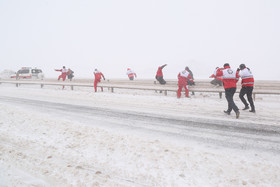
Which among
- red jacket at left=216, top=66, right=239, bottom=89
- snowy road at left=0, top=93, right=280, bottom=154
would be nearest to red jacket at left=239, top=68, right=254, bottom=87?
red jacket at left=216, top=66, right=239, bottom=89

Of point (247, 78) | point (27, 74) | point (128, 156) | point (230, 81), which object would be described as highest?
point (27, 74)

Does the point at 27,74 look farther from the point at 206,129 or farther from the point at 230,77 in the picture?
the point at 206,129

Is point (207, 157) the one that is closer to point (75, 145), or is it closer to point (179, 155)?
point (179, 155)

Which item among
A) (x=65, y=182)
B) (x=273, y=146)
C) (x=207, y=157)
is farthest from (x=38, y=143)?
(x=273, y=146)

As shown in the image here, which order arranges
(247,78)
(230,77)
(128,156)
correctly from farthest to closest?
(247,78)
(230,77)
(128,156)

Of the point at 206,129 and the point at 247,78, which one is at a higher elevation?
the point at 247,78

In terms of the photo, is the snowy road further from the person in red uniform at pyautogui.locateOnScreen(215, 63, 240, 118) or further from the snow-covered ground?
the person in red uniform at pyautogui.locateOnScreen(215, 63, 240, 118)

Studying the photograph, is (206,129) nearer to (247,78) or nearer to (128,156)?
(128,156)

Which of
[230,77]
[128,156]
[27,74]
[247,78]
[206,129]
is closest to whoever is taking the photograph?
[128,156]

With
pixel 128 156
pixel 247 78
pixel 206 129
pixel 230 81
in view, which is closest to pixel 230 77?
pixel 230 81

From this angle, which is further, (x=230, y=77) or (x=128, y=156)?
(x=230, y=77)

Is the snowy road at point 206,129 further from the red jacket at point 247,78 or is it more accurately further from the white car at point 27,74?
the white car at point 27,74

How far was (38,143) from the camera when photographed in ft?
13.2

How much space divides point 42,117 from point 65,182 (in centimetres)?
420
